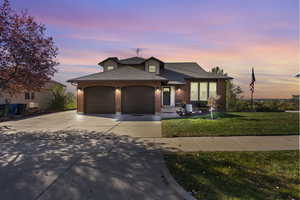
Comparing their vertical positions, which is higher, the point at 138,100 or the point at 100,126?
the point at 138,100

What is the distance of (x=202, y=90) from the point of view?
18.8m

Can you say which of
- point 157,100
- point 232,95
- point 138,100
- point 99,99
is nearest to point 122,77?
point 138,100

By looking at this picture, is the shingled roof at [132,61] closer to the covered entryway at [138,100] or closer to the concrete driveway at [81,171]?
the covered entryway at [138,100]

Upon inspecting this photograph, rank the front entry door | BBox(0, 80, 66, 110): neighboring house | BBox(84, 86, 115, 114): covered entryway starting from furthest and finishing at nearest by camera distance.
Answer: the front entry door
BBox(0, 80, 66, 110): neighboring house
BBox(84, 86, 115, 114): covered entryway

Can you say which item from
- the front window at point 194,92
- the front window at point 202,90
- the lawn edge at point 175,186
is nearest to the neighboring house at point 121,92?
the front window at point 194,92

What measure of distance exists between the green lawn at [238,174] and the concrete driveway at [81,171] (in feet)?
1.69

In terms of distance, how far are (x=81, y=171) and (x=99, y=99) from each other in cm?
1198

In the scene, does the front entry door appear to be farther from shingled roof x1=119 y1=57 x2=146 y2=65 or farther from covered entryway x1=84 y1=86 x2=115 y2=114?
covered entryway x1=84 y1=86 x2=115 y2=114

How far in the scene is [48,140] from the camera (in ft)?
20.5

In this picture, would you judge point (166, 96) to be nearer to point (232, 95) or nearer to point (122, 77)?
point (122, 77)

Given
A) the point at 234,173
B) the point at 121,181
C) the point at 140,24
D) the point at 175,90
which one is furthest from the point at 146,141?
the point at 175,90

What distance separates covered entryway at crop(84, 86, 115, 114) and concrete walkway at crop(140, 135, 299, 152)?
9.55 m

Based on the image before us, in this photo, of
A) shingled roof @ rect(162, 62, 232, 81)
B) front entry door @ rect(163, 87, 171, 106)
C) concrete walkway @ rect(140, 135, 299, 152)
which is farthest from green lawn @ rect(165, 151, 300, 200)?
shingled roof @ rect(162, 62, 232, 81)

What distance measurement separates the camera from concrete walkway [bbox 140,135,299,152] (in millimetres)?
5266
